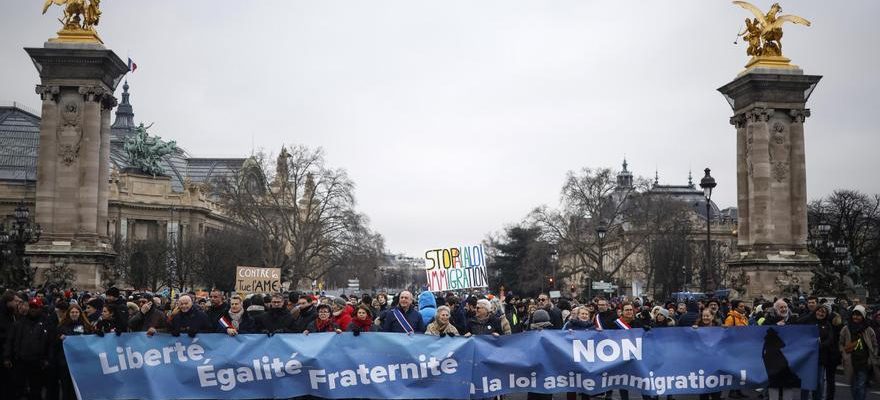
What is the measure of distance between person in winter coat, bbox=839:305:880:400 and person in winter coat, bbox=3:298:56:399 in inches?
497

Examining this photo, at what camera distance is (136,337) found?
13.2m

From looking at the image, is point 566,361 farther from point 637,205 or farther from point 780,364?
point 637,205

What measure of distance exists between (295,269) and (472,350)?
61.5 m

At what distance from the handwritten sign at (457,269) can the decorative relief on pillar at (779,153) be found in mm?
21308

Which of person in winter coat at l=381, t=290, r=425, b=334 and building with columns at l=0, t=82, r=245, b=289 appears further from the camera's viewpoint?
building with columns at l=0, t=82, r=245, b=289

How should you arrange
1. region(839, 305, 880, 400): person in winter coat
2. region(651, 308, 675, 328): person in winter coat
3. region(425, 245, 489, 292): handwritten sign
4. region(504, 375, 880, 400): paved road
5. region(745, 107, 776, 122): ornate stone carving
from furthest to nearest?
region(745, 107, 776, 122): ornate stone carving < region(425, 245, 489, 292): handwritten sign < region(504, 375, 880, 400): paved road < region(651, 308, 675, 328): person in winter coat < region(839, 305, 880, 400): person in winter coat

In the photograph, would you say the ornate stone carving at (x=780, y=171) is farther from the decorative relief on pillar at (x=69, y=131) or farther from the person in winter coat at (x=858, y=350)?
the decorative relief on pillar at (x=69, y=131)

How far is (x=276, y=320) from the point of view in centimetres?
1384

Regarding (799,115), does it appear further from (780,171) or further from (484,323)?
(484,323)

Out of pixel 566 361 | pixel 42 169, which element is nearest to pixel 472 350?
pixel 566 361

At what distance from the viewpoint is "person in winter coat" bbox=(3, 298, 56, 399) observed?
529 inches

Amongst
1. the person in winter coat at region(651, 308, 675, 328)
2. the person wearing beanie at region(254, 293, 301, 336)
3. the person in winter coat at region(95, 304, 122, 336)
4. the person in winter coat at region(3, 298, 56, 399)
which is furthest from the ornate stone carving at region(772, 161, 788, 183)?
the person in winter coat at region(3, 298, 56, 399)

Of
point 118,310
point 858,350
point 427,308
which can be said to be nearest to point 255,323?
point 118,310

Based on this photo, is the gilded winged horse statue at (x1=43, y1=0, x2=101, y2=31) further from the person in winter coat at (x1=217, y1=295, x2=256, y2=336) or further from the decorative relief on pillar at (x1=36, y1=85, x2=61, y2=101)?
the person in winter coat at (x1=217, y1=295, x2=256, y2=336)
